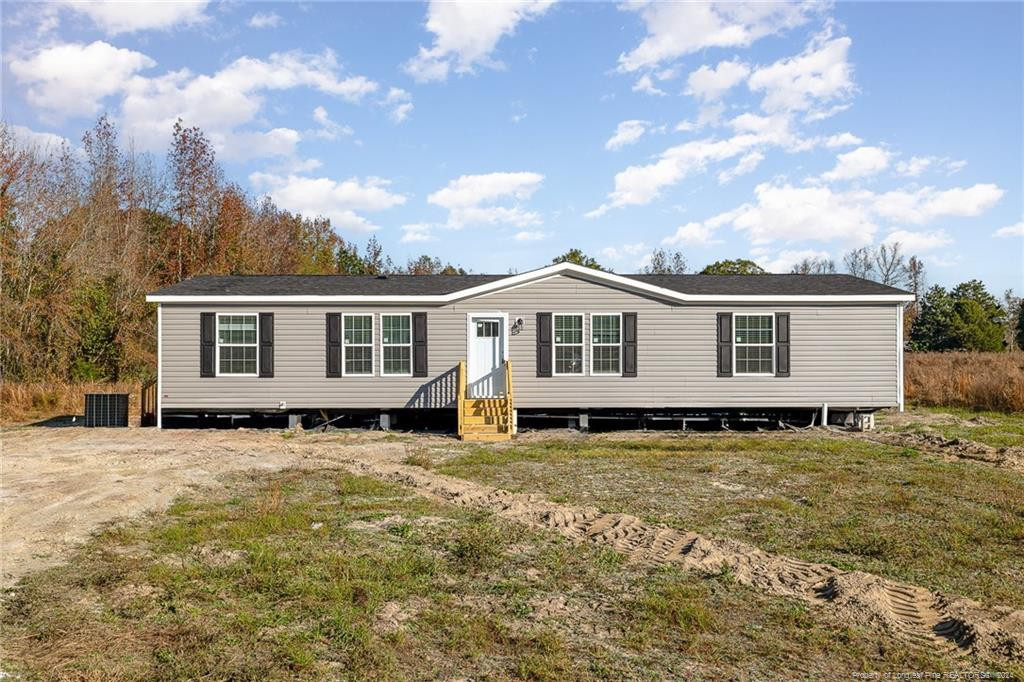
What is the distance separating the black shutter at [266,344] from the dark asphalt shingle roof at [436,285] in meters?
0.58

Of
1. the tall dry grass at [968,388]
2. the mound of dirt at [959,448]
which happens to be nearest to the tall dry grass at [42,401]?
the mound of dirt at [959,448]

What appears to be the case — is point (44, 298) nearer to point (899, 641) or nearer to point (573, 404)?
point (573, 404)

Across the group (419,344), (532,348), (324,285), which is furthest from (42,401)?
(532,348)

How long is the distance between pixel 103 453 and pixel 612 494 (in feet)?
31.0

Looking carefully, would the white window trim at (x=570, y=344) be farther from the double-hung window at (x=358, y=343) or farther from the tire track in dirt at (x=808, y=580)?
the tire track in dirt at (x=808, y=580)

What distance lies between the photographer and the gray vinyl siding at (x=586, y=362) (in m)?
16.6

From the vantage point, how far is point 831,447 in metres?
13.9

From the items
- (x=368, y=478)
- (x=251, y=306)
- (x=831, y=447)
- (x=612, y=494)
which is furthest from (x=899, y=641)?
(x=251, y=306)

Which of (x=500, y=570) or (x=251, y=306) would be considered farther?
(x=251, y=306)

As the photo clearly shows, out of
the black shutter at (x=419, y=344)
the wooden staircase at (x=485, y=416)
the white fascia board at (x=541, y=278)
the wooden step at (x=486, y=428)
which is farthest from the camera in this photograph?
the black shutter at (x=419, y=344)

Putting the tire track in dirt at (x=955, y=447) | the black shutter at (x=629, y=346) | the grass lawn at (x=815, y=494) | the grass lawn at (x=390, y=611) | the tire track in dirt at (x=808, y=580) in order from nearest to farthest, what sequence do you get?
1. the grass lawn at (x=390, y=611)
2. the tire track in dirt at (x=808, y=580)
3. the grass lawn at (x=815, y=494)
4. the tire track in dirt at (x=955, y=447)
5. the black shutter at (x=629, y=346)

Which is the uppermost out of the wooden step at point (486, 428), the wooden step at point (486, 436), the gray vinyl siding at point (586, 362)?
the gray vinyl siding at point (586, 362)

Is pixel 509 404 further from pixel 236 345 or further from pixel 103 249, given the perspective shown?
pixel 103 249

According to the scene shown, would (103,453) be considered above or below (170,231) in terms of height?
below
